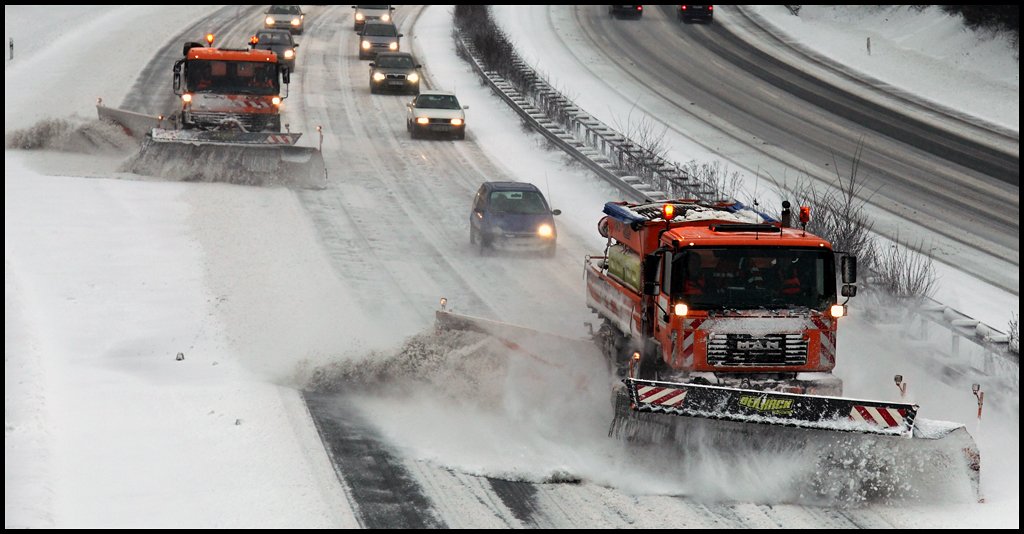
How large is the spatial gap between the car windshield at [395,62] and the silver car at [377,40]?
6767mm

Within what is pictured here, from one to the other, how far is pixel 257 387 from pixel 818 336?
6.38 m

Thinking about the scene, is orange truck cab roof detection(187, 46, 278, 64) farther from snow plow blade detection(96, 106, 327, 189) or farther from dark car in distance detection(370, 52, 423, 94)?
dark car in distance detection(370, 52, 423, 94)

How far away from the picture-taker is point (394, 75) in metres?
42.5

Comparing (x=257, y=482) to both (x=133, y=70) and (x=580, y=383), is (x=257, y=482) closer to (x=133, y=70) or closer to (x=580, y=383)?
(x=580, y=383)

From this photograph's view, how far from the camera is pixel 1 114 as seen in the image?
3647 cm

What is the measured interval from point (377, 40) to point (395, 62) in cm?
769

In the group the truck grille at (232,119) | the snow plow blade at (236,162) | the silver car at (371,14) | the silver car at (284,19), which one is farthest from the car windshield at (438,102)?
the silver car at (371,14)

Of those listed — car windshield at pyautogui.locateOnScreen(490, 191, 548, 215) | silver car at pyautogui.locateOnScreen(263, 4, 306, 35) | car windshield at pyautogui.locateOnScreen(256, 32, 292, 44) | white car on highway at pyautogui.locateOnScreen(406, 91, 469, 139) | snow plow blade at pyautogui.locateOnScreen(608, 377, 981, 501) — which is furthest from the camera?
silver car at pyautogui.locateOnScreen(263, 4, 306, 35)

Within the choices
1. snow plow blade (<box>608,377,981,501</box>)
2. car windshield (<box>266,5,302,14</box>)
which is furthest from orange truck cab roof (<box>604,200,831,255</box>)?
car windshield (<box>266,5,302,14</box>)

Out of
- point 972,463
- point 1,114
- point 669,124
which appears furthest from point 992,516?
point 1,114

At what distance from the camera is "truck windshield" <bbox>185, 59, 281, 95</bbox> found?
29.3 m

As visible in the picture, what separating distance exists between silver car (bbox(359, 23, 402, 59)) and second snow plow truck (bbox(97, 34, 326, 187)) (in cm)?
1989

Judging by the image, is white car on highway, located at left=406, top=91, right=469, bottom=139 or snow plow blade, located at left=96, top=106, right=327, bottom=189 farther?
white car on highway, located at left=406, top=91, right=469, bottom=139

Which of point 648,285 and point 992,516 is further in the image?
point 648,285
